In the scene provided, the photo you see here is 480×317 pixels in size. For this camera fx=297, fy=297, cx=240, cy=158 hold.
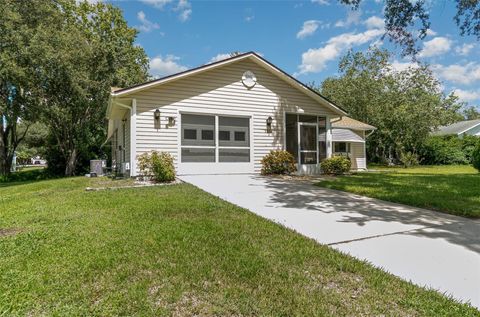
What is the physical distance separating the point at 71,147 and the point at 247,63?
12838 mm

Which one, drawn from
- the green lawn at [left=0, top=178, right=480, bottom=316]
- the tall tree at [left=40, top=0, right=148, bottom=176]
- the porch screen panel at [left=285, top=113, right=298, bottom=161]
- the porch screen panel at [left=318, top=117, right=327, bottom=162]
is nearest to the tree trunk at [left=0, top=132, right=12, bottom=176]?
the tall tree at [left=40, top=0, right=148, bottom=176]

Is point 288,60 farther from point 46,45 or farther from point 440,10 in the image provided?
point 46,45

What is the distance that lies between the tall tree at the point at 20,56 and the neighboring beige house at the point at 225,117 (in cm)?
539

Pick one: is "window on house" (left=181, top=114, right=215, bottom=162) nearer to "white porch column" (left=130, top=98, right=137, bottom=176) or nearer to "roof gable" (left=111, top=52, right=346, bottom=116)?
"roof gable" (left=111, top=52, right=346, bottom=116)

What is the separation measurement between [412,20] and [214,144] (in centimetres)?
801

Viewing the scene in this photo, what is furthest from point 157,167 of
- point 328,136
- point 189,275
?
point 328,136

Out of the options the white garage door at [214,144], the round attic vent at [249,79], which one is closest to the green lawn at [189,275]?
the white garage door at [214,144]

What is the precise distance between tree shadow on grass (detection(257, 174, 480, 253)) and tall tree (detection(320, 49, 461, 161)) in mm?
19995

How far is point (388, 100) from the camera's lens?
26016 millimetres

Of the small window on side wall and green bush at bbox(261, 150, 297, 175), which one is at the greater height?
the small window on side wall

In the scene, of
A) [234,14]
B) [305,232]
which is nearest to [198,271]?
[305,232]

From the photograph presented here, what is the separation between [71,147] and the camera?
1833cm

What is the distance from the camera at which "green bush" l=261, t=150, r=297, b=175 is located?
11.6m

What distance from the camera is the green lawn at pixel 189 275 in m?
2.11
